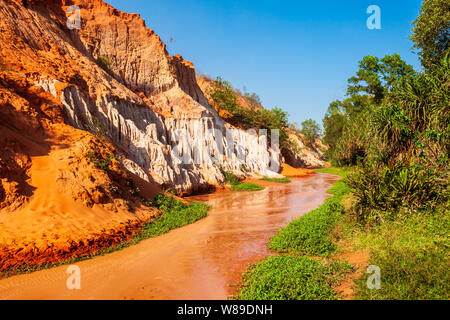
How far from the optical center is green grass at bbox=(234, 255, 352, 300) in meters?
4.60

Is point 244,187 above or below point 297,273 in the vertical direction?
below

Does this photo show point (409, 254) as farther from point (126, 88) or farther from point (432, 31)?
point (126, 88)

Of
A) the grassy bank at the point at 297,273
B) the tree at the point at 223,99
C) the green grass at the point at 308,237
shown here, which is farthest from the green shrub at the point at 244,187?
the tree at the point at 223,99

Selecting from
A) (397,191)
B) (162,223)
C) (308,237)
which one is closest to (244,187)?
(162,223)

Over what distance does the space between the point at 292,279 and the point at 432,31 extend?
56.7 feet

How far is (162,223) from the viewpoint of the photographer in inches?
409

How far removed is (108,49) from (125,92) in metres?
7.46

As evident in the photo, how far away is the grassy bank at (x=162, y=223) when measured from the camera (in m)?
6.28

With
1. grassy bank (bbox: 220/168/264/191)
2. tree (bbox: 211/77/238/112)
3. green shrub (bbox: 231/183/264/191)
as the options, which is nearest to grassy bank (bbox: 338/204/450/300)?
green shrub (bbox: 231/183/264/191)

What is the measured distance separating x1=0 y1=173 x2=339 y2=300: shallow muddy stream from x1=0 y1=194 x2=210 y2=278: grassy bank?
25cm

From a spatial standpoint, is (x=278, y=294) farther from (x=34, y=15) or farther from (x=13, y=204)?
→ (x=34, y=15)

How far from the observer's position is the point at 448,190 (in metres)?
7.07

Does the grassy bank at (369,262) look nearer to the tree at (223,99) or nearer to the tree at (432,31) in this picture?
the tree at (432,31)

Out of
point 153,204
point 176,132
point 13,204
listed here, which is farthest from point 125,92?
point 13,204
